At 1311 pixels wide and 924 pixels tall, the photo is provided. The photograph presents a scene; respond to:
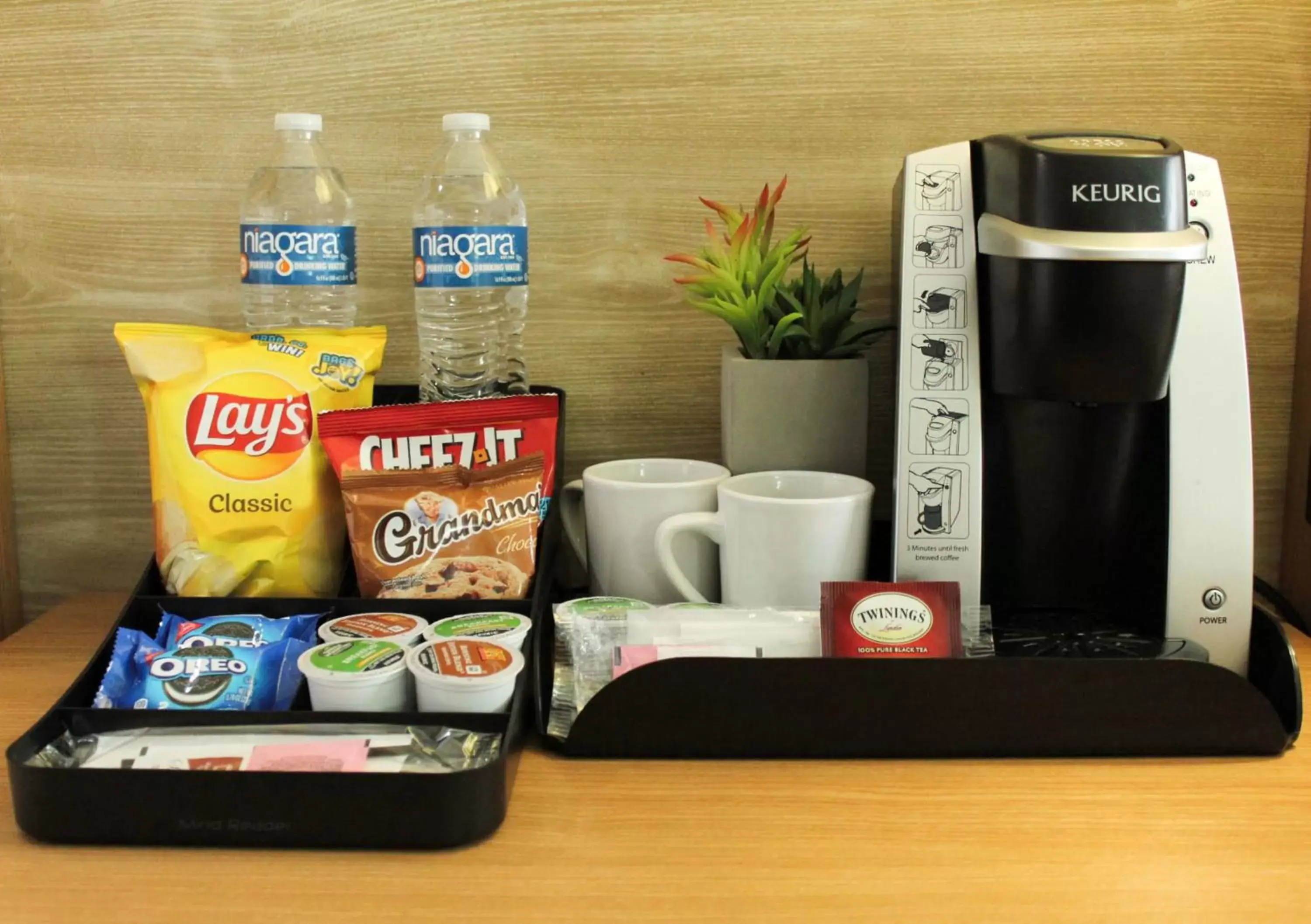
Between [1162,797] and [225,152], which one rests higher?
[225,152]

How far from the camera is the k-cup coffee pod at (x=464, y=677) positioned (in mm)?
742

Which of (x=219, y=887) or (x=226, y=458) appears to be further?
(x=226, y=458)

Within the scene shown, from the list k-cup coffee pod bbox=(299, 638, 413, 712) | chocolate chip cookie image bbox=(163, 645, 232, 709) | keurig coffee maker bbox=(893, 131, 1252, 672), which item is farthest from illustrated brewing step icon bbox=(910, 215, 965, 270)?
chocolate chip cookie image bbox=(163, 645, 232, 709)

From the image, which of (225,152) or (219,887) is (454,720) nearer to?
(219,887)

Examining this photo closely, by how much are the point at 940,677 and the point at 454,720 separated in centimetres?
30

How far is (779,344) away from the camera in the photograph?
0.97 m

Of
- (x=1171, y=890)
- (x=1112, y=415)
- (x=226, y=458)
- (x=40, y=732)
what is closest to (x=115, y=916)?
(x=40, y=732)

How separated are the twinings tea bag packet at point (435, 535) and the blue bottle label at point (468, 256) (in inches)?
6.0

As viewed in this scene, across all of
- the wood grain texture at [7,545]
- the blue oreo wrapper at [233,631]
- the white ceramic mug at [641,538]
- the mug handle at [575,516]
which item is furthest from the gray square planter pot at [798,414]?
the wood grain texture at [7,545]

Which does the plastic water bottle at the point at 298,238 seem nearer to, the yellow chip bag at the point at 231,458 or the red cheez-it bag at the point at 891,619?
the yellow chip bag at the point at 231,458

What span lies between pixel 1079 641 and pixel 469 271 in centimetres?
53

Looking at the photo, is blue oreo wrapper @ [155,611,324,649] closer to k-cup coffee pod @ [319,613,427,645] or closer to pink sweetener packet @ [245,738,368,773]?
k-cup coffee pod @ [319,613,427,645]

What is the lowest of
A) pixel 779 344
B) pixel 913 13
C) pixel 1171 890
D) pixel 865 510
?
pixel 1171 890

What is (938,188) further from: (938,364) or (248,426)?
(248,426)
